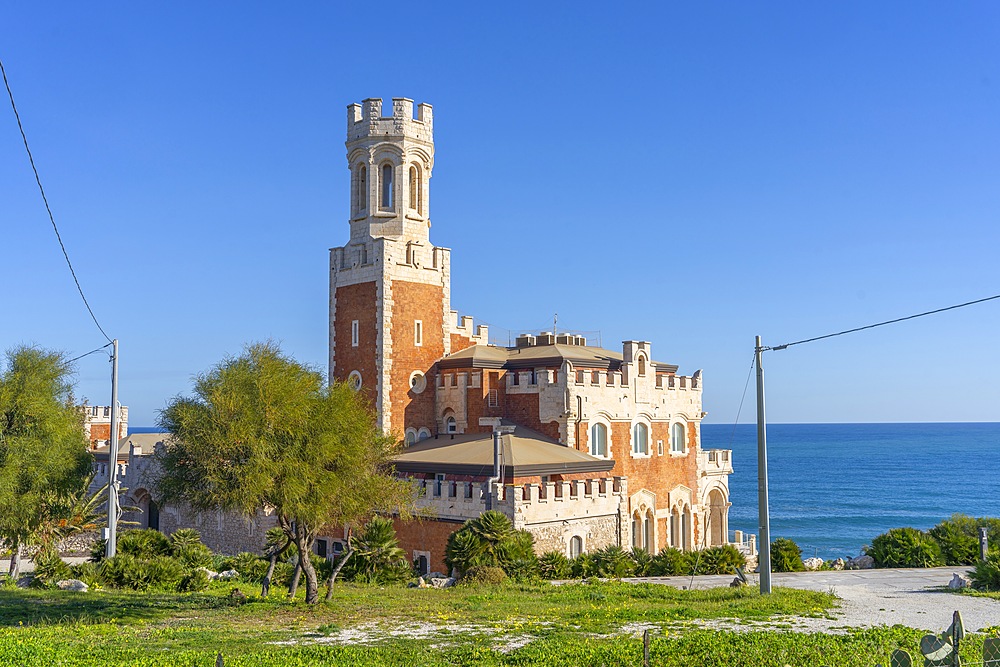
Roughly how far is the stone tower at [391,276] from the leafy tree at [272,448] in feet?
57.6

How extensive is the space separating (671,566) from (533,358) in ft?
44.6

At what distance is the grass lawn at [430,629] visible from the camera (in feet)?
48.7

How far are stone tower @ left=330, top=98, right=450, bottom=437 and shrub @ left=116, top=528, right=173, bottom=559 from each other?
424 inches

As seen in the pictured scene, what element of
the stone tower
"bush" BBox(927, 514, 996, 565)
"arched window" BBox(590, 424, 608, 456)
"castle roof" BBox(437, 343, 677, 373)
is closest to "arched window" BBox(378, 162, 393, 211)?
the stone tower

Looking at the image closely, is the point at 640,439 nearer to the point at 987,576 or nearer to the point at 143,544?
the point at 987,576

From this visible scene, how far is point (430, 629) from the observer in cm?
1812

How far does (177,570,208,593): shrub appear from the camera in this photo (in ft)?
84.3

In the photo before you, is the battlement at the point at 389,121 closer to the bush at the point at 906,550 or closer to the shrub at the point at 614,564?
the shrub at the point at 614,564

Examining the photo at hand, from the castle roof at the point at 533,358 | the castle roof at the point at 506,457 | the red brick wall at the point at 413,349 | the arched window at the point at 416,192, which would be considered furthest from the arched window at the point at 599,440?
the arched window at the point at 416,192

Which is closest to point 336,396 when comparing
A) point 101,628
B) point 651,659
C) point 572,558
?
point 101,628

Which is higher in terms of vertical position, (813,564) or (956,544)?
(956,544)

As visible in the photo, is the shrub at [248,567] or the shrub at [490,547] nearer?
the shrub at [490,547]

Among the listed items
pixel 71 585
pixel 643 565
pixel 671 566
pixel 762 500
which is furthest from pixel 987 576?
pixel 71 585

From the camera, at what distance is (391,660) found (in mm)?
14891
